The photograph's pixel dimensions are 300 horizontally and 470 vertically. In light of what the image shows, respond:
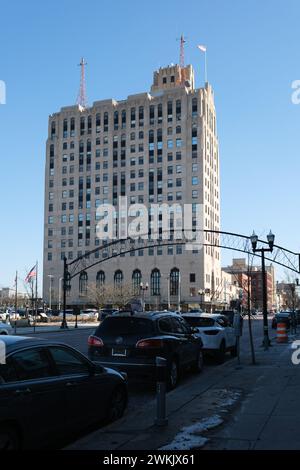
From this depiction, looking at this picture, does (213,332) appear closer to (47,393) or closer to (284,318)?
(47,393)

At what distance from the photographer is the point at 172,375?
38.0 ft

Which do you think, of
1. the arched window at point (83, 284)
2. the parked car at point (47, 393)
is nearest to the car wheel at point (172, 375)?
the parked car at point (47, 393)

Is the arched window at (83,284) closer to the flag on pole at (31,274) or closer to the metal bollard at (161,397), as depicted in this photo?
the flag on pole at (31,274)

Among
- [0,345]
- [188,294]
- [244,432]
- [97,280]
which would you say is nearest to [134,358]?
[244,432]

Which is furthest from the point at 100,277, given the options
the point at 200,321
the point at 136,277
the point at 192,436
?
the point at 192,436

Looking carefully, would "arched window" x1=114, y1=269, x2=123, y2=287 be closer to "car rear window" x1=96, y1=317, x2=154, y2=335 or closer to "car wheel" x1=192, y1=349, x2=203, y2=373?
"car wheel" x1=192, y1=349, x2=203, y2=373

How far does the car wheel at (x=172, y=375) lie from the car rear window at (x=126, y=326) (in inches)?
38.3

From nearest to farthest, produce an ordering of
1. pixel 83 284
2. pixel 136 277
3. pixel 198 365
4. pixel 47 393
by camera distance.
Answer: pixel 47 393 → pixel 198 365 → pixel 136 277 → pixel 83 284

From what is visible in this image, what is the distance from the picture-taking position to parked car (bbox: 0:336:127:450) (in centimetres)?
576

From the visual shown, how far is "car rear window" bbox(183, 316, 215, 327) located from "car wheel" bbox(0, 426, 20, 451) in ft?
37.6

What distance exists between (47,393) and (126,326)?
520cm

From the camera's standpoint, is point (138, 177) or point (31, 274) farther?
point (138, 177)
